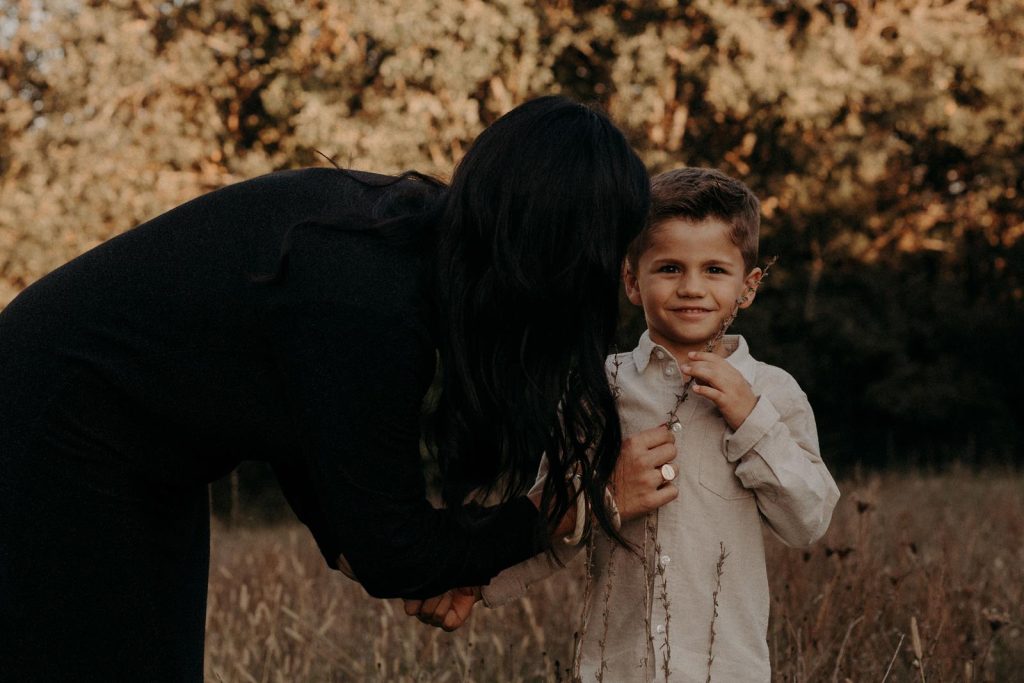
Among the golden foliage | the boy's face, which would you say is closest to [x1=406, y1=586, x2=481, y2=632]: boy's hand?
the boy's face

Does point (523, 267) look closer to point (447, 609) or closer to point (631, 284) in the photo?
point (631, 284)

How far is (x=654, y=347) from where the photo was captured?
270cm

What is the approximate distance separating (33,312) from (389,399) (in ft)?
2.56

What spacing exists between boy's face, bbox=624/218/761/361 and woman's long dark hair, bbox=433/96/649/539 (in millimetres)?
557

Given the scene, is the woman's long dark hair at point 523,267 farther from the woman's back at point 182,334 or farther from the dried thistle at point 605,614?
the dried thistle at point 605,614

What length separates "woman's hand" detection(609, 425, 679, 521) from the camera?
2.39m

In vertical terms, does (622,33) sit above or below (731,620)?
above

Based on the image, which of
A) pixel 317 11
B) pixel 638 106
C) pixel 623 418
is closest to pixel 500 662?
pixel 623 418

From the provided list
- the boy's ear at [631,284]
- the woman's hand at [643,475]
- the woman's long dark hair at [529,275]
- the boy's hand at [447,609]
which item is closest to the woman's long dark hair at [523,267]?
the woman's long dark hair at [529,275]

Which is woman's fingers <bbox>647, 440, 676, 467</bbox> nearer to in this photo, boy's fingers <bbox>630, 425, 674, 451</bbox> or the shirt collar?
boy's fingers <bbox>630, 425, 674, 451</bbox>

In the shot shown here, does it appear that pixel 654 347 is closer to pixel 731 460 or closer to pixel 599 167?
pixel 731 460

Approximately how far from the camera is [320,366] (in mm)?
1892

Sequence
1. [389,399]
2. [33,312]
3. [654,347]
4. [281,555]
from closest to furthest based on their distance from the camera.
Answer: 1. [389,399]
2. [33,312]
3. [654,347]
4. [281,555]

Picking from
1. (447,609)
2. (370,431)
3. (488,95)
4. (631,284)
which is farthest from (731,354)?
(488,95)
